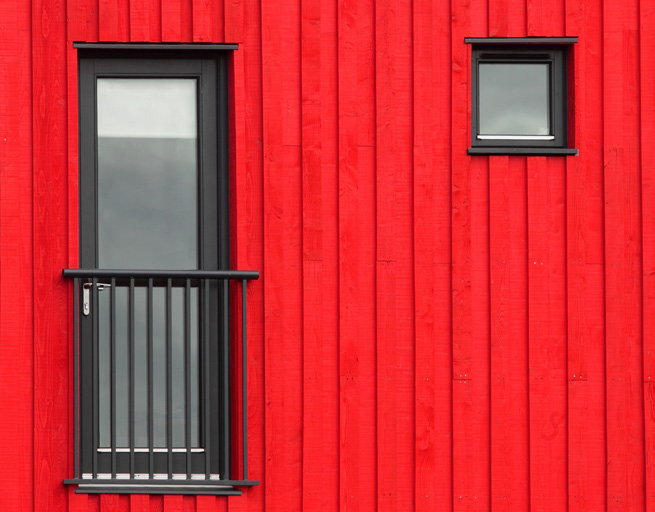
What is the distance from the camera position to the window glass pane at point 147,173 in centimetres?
554

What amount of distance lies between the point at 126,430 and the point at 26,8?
8.50 feet

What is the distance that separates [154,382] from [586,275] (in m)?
2.66

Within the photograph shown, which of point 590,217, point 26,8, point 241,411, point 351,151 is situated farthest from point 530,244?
point 26,8

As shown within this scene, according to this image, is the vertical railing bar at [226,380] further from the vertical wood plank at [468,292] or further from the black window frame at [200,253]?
the vertical wood plank at [468,292]

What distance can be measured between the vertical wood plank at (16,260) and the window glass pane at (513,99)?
109 inches

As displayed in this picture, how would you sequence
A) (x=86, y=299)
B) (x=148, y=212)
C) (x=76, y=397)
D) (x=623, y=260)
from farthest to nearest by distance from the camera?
1. (x=148, y=212)
2. (x=623, y=260)
3. (x=86, y=299)
4. (x=76, y=397)

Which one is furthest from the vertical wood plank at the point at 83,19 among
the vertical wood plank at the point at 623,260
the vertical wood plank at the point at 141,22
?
the vertical wood plank at the point at 623,260

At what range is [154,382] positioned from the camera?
5.42 m

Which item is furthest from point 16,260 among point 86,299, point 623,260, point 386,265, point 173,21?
point 623,260

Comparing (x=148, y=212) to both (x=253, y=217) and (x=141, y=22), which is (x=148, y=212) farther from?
(x=141, y=22)

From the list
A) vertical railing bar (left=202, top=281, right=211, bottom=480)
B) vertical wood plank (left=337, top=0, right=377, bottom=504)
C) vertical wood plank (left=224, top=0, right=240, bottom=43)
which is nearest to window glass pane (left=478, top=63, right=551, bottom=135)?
vertical wood plank (left=337, top=0, right=377, bottom=504)

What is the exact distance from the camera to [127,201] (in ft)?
18.2

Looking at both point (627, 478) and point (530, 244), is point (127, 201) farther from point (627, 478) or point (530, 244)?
point (627, 478)

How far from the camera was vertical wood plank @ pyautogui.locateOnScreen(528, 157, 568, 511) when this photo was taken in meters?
5.36
